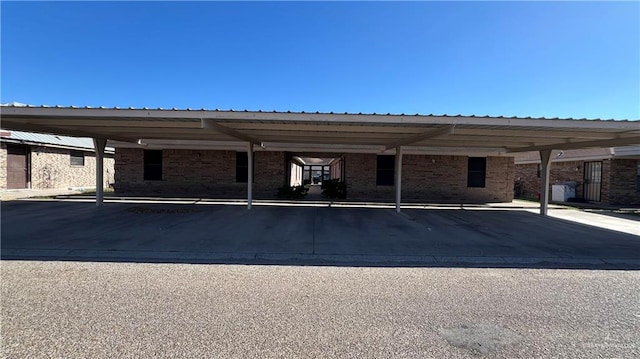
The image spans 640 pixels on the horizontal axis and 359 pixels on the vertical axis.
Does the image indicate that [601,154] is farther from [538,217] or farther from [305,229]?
[305,229]

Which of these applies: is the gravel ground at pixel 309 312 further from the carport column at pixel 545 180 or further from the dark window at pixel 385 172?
the dark window at pixel 385 172

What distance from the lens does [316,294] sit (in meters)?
4.17

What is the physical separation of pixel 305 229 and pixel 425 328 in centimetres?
565

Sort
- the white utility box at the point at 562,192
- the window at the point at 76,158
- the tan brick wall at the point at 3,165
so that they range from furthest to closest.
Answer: the window at the point at 76,158 → the white utility box at the point at 562,192 → the tan brick wall at the point at 3,165

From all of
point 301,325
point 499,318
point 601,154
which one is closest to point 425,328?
point 499,318

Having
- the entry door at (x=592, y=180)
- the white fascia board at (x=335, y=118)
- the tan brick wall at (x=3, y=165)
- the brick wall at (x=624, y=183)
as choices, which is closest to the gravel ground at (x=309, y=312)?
the white fascia board at (x=335, y=118)

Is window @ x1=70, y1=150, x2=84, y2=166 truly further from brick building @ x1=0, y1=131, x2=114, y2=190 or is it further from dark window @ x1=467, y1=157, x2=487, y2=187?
dark window @ x1=467, y1=157, x2=487, y2=187

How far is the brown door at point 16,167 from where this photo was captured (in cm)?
1936

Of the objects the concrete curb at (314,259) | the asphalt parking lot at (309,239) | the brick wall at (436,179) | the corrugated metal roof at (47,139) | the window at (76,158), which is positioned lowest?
the concrete curb at (314,259)

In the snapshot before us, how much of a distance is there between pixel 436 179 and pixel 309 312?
1594 cm


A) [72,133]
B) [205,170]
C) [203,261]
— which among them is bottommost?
[203,261]

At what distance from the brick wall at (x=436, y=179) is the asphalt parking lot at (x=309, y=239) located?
665 centimetres

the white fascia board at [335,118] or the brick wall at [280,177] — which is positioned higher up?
the white fascia board at [335,118]

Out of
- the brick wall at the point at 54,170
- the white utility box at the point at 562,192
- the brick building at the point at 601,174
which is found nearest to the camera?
the brick building at the point at 601,174
